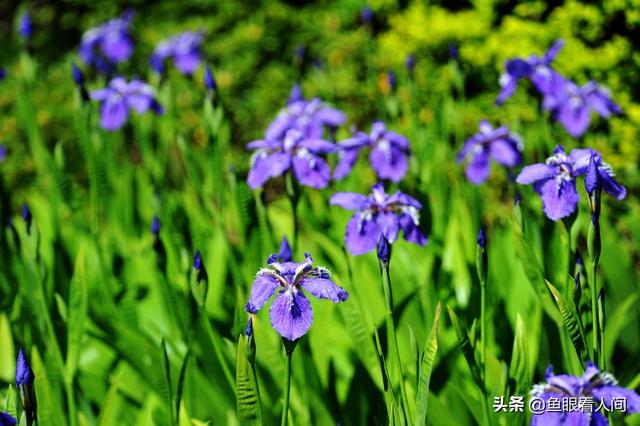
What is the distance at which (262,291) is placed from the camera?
1541mm

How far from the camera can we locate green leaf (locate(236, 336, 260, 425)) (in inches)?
61.9

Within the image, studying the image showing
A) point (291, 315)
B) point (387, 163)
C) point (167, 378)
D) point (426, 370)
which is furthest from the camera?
point (387, 163)

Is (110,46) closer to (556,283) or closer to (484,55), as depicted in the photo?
(484,55)

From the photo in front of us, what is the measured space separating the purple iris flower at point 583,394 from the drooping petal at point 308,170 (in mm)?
1112

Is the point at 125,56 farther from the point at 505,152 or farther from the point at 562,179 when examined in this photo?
the point at 562,179

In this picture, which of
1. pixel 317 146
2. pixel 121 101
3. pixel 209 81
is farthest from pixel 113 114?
pixel 317 146

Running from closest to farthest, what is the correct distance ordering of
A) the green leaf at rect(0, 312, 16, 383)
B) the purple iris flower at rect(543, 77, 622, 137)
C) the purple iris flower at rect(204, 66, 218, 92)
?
the green leaf at rect(0, 312, 16, 383), the purple iris flower at rect(204, 66, 218, 92), the purple iris flower at rect(543, 77, 622, 137)

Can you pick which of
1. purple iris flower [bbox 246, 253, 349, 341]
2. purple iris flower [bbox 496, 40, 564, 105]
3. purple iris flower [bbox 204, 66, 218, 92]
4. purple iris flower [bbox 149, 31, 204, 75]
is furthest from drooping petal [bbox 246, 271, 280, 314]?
purple iris flower [bbox 149, 31, 204, 75]

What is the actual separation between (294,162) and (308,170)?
0.18 feet

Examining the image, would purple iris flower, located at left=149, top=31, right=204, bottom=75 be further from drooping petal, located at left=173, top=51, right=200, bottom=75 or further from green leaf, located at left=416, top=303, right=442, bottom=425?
green leaf, located at left=416, top=303, right=442, bottom=425

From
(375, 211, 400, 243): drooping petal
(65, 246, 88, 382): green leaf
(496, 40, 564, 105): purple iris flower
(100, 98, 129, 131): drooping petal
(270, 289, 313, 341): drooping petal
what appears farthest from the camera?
(100, 98, 129, 131): drooping petal

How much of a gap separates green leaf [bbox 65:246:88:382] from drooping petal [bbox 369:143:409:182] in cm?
104

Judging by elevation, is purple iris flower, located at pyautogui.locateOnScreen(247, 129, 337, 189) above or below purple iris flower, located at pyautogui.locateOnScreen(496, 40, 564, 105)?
below

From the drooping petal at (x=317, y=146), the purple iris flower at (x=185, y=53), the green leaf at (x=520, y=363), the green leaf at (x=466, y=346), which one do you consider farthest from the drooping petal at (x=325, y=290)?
the purple iris flower at (x=185, y=53)
